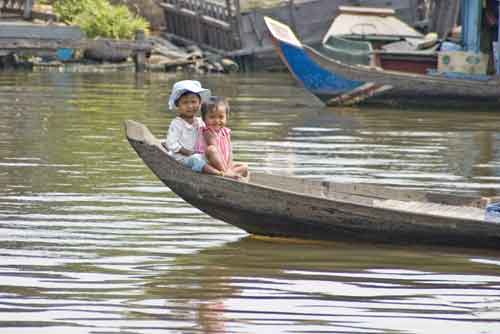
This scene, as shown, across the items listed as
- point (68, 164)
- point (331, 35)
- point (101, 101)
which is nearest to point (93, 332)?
point (68, 164)

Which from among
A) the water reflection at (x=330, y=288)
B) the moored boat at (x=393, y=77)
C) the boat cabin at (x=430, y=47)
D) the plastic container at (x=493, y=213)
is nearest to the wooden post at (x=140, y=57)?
the boat cabin at (x=430, y=47)

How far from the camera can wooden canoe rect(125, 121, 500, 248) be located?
31.3 ft

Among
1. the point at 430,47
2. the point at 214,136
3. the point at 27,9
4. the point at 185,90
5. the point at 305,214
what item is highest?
the point at 27,9

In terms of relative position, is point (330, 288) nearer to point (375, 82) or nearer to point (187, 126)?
point (187, 126)

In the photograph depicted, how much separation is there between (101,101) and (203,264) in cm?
1300

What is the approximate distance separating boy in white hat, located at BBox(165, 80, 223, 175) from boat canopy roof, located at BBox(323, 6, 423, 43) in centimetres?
1661

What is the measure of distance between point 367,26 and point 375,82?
15.9ft

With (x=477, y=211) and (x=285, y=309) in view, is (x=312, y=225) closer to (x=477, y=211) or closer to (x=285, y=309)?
(x=477, y=211)

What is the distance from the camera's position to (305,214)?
9711 mm

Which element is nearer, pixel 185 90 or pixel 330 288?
pixel 330 288

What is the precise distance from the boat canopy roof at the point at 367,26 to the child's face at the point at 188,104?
16.6 m

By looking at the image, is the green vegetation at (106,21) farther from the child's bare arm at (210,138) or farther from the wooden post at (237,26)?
the child's bare arm at (210,138)

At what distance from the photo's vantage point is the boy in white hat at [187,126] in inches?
383

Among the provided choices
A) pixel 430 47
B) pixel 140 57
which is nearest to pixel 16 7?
pixel 140 57
